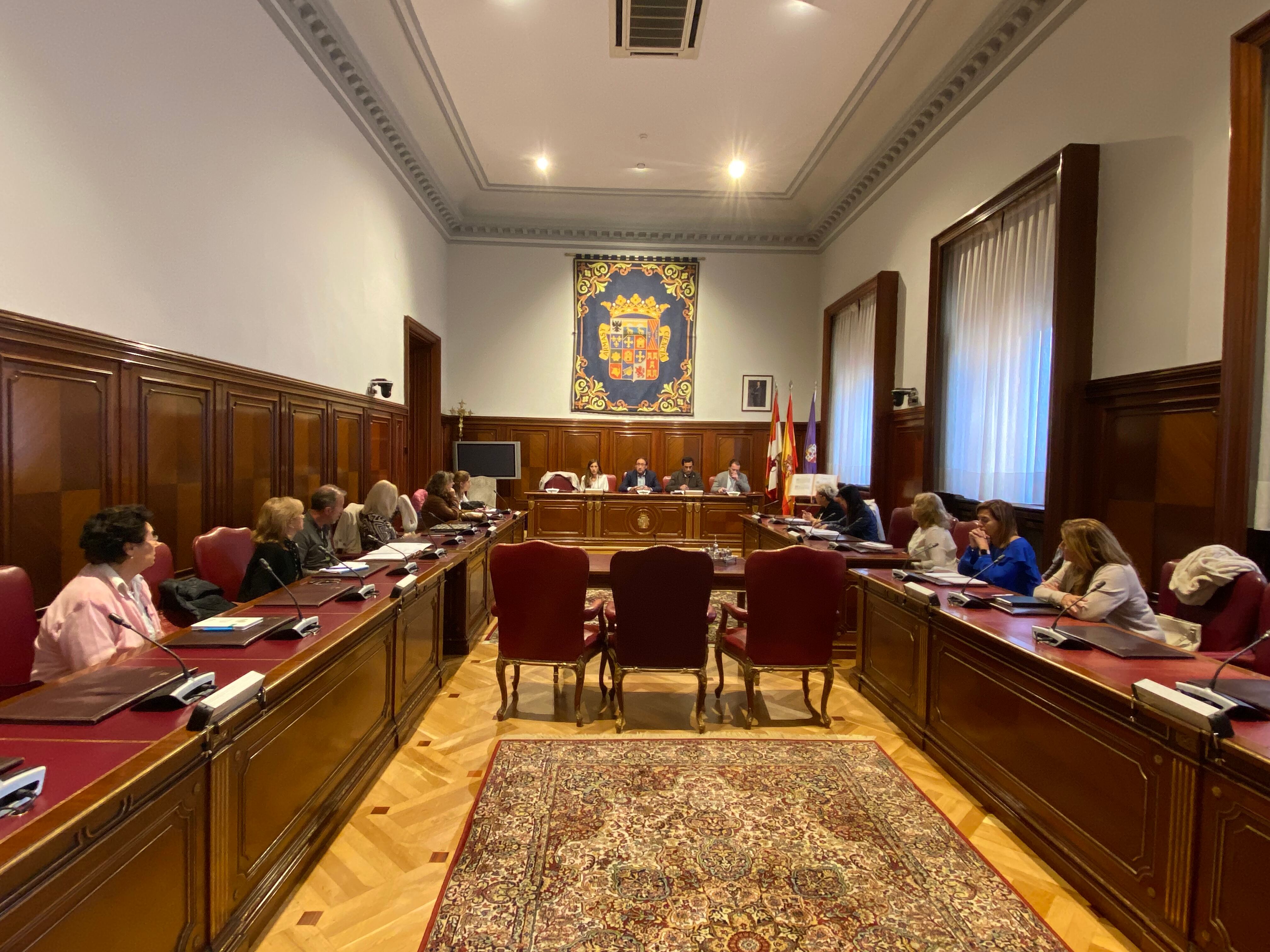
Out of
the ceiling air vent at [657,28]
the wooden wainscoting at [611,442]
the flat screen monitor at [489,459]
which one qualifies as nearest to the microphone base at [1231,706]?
the ceiling air vent at [657,28]

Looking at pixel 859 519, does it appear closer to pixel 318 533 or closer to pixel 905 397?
pixel 905 397

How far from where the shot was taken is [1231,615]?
2.82 m

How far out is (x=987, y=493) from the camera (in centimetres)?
547

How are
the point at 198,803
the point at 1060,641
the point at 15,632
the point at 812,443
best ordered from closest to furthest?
the point at 198,803
the point at 15,632
the point at 1060,641
the point at 812,443

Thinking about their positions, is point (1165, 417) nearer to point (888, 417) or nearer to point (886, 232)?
point (888, 417)

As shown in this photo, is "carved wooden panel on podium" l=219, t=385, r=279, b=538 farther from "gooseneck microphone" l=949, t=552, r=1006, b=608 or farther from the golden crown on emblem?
the golden crown on emblem

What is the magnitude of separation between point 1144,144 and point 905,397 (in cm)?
342

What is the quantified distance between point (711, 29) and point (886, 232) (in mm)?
3290

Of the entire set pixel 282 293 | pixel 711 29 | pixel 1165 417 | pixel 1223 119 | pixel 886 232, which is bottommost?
pixel 1165 417

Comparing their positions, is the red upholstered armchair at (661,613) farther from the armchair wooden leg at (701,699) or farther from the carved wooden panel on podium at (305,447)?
the carved wooden panel on podium at (305,447)

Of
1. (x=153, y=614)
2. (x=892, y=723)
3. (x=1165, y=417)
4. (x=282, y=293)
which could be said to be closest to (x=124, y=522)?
(x=153, y=614)

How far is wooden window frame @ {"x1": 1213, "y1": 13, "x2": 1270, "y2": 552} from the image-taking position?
307 centimetres

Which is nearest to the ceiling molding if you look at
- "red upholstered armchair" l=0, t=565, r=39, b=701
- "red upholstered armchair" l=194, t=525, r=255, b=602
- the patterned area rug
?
the patterned area rug

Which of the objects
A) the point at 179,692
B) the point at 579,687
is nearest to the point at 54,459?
the point at 179,692
